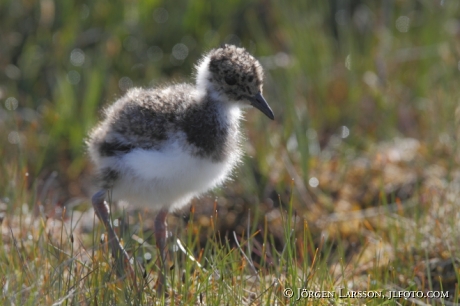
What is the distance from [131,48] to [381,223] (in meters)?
2.51

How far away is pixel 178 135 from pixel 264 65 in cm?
242

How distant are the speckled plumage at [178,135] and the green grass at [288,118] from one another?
1.07 ft

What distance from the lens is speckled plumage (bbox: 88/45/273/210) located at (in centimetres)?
288

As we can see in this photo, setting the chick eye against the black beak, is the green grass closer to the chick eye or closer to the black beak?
the black beak

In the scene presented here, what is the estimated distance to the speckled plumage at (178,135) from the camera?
113 inches

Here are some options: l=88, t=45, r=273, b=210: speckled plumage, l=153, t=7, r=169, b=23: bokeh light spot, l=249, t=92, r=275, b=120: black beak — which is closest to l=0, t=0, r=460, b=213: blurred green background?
l=153, t=7, r=169, b=23: bokeh light spot

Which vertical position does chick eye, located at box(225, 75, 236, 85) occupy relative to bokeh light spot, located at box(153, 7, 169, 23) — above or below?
below

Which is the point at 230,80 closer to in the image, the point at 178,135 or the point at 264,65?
the point at 178,135

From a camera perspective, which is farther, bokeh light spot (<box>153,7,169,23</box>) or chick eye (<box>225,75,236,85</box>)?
bokeh light spot (<box>153,7,169,23</box>)

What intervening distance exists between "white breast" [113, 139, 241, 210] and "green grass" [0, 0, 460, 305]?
0.27 meters

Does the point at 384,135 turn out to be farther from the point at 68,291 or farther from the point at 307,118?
the point at 68,291

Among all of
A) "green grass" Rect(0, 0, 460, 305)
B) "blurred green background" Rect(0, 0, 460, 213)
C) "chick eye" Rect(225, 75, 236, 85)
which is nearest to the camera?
"chick eye" Rect(225, 75, 236, 85)

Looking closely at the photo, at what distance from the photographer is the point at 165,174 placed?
2.87 metres

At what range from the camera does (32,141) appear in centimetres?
455
